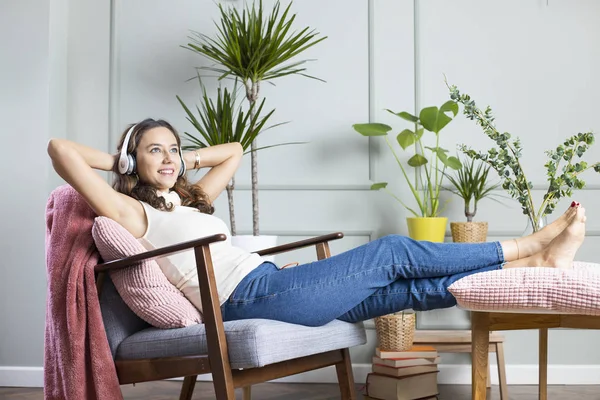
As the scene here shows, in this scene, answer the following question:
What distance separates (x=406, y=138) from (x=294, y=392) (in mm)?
1305

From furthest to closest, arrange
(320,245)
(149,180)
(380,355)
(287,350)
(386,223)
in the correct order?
(386,223), (380,355), (320,245), (149,180), (287,350)

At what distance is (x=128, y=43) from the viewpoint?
3.44 meters

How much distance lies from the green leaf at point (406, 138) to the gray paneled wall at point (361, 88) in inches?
10.9

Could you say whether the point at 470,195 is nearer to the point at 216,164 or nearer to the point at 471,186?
the point at 471,186

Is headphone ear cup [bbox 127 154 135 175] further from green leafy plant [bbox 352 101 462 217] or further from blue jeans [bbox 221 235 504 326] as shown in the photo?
green leafy plant [bbox 352 101 462 217]

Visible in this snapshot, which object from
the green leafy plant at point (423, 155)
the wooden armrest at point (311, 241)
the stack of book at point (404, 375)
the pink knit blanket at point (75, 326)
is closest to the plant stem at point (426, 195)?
the green leafy plant at point (423, 155)

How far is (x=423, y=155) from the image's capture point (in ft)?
10.5

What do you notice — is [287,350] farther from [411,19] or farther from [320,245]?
[411,19]

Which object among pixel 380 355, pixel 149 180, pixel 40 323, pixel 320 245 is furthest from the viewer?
pixel 40 323

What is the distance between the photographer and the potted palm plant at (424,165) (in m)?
2.97

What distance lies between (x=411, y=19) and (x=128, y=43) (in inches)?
59.1

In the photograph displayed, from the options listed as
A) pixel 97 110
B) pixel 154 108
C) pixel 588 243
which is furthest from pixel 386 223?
pixel 97 110

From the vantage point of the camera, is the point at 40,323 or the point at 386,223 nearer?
the point at 40,323

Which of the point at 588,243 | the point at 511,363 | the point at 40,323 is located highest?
the point at 588,243
